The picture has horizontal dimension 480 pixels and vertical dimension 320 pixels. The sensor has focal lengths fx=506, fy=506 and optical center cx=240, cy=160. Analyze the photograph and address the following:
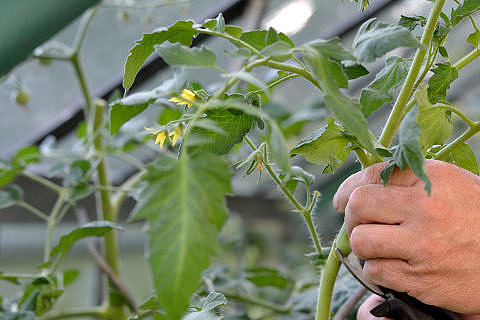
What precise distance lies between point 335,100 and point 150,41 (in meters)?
0.14

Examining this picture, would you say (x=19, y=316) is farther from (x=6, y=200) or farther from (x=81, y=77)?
(x=81, y=77)

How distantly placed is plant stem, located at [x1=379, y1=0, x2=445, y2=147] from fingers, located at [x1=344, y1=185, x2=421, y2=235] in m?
0.04

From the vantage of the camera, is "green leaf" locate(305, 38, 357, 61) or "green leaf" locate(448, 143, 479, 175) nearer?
"green leaf" locate(305, 38, 357, 61)

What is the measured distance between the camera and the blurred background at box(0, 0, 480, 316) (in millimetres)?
1340

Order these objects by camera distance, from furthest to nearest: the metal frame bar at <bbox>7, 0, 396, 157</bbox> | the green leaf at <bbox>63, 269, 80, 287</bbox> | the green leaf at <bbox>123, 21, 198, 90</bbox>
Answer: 1. the metal frame bar at <bbox>7, 0, 396, 157</bbox>
2. the green leaf at <bbox>63, 269, 80, 287</bbox>
3. the green leaf at <bbox>123, 21, 198, 90</bbox>

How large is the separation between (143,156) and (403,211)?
1703mm

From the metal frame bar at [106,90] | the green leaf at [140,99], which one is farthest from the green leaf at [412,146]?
the metal frame bar at [106,90]

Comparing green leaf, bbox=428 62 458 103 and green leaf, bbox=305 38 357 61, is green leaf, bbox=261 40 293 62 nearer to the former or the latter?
green leaf, bbox=305 38 357 61

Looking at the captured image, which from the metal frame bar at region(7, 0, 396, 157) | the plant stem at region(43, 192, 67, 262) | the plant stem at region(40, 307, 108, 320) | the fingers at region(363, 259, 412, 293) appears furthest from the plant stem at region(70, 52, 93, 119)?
the fingers at region(363, 259, 412, 293)

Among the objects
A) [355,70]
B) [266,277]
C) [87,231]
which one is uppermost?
[355,70]

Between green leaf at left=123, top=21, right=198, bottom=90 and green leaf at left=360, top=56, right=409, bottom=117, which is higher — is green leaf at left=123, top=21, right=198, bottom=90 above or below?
above

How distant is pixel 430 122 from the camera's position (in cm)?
36

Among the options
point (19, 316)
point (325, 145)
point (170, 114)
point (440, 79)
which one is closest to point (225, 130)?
point (325, 145)

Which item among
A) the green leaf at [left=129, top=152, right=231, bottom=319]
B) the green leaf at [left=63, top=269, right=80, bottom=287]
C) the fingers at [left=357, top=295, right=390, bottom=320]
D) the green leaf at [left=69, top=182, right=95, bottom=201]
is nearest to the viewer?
the green leaf at [left=129, top=152, right=231, bottom=319]
